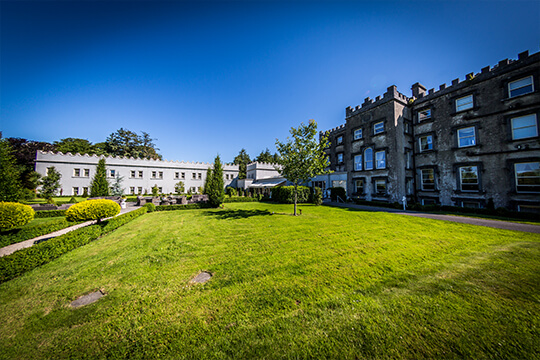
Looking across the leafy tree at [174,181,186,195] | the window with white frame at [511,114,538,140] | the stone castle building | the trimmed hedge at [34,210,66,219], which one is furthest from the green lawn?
the leafy tree at [174,181,186,195]

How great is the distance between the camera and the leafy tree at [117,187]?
30.3 meters

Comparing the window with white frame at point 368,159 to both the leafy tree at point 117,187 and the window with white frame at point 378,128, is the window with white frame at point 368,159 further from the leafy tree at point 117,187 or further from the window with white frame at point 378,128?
the leafy tree at point 117,187

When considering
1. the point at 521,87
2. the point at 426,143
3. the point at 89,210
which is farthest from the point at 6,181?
the point at 521,87

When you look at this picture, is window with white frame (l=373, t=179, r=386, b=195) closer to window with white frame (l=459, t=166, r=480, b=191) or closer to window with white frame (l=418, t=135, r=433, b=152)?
window with white frame (l=418, t=135, r=433, b=152)

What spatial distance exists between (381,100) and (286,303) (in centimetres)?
2282

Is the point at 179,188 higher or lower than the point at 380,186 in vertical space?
higher

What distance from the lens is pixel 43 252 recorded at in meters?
5.77

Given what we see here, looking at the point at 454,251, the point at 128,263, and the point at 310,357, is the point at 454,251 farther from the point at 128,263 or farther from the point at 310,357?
the point at 128,263

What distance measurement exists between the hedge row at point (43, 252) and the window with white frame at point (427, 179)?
83.8 feet

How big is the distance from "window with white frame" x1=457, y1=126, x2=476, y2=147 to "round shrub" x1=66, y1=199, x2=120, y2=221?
25826 millimetres

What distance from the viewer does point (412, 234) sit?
7828mm

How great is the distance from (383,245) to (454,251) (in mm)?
2056

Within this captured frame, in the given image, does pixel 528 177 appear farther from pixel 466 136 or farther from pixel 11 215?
pixel 11 215

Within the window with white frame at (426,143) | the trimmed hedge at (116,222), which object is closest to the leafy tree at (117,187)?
the trimmed hedge at (116,222)
